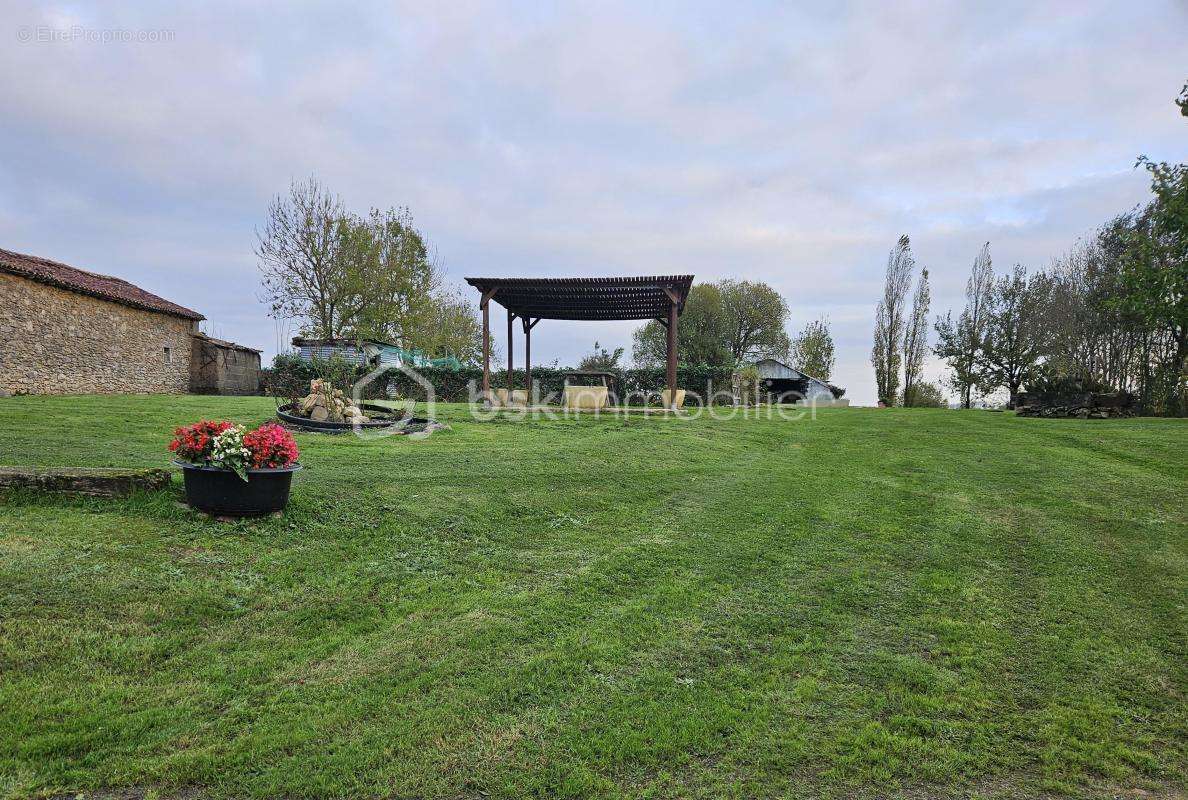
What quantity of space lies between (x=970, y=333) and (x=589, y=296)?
29058 millimetres

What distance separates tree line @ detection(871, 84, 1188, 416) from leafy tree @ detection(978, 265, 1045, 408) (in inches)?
2.3

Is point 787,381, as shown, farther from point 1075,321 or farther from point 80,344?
point 80,344

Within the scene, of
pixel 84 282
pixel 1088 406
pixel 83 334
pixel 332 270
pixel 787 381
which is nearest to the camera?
pixel 1088 406

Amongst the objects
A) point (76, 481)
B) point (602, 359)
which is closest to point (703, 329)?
point (602, 359)

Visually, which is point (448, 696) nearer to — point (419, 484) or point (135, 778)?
point (135, 778)

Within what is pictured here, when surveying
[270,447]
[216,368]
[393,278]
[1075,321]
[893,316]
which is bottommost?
[270,447]

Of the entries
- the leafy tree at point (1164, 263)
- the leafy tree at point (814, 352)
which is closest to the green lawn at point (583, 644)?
the leafy tree at point (1164, 263)

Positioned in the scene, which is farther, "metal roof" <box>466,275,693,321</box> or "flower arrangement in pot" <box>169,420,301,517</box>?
"metal roof" <box>466,275,693,321</box>

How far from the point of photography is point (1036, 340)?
28219mm

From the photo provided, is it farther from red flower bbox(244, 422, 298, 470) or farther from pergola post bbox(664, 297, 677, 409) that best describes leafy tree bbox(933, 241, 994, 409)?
red flower bbox(244, 422, 298, 470)

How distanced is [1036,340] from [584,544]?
3352 cm

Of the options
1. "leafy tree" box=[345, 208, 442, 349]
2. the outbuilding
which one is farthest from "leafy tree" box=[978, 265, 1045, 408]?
"leafy tree" box=[345, 208, 442, 349]

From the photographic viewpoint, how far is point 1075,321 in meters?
24.5

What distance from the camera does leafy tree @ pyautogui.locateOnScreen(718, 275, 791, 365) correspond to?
41.5m
